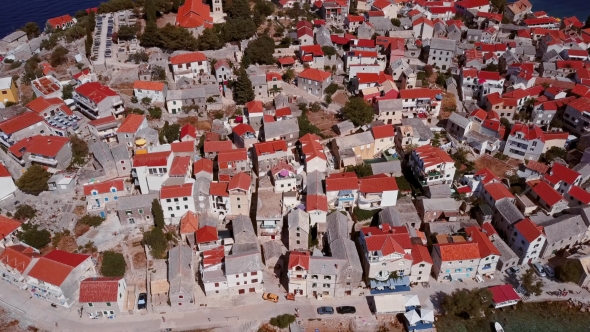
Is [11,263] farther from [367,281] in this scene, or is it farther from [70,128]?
[367,281]

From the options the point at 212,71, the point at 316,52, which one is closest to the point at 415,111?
the point at 316,52

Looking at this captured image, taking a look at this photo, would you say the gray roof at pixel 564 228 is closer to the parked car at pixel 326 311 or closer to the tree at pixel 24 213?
the parked car at pixel 326 311

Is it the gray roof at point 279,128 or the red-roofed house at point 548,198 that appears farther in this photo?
the gray roof at point 279,128

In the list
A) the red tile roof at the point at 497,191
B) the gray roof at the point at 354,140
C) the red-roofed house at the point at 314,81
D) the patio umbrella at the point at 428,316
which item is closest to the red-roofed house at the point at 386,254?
the patio umbrella at the point at 428,316

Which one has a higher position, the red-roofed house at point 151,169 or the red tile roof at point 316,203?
the red-roofed house at point 151,169

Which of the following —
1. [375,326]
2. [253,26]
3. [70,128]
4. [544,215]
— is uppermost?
[253,26]
